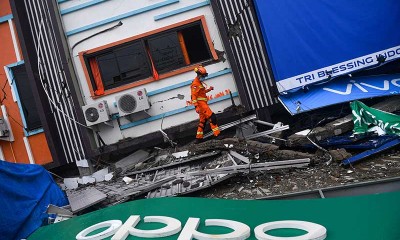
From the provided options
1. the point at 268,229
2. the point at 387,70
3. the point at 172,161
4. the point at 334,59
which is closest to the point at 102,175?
the point at 172,161

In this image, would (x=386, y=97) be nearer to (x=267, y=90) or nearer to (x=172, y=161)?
(x=267, y=90)

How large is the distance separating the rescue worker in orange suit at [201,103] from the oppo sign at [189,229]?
3.65 m

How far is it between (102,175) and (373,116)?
5.81m

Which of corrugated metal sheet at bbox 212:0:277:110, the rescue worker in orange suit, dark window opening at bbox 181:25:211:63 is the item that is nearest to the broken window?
dark window opening at bbox 181:25:211:63

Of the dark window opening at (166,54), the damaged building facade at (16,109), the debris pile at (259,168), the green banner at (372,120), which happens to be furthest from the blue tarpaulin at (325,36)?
the damaged building facade at (16,109)

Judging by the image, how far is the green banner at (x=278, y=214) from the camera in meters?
2.40

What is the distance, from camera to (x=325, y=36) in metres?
7.06

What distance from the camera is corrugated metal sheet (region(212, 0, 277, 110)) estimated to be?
291 inches

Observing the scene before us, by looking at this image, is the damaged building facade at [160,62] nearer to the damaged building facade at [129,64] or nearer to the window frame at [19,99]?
the damaged building facade at [129,64]

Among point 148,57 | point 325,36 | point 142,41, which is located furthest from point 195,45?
point 325,36

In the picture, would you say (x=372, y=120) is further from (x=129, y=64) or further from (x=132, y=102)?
(x=129, y=64)

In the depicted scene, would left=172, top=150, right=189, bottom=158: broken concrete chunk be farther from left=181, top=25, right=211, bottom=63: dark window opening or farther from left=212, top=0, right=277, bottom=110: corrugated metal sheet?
left=181, top=25, right=211, bottom=63: dark window opening

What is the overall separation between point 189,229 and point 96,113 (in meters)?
5.20

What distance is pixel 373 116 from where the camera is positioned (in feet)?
17.7
